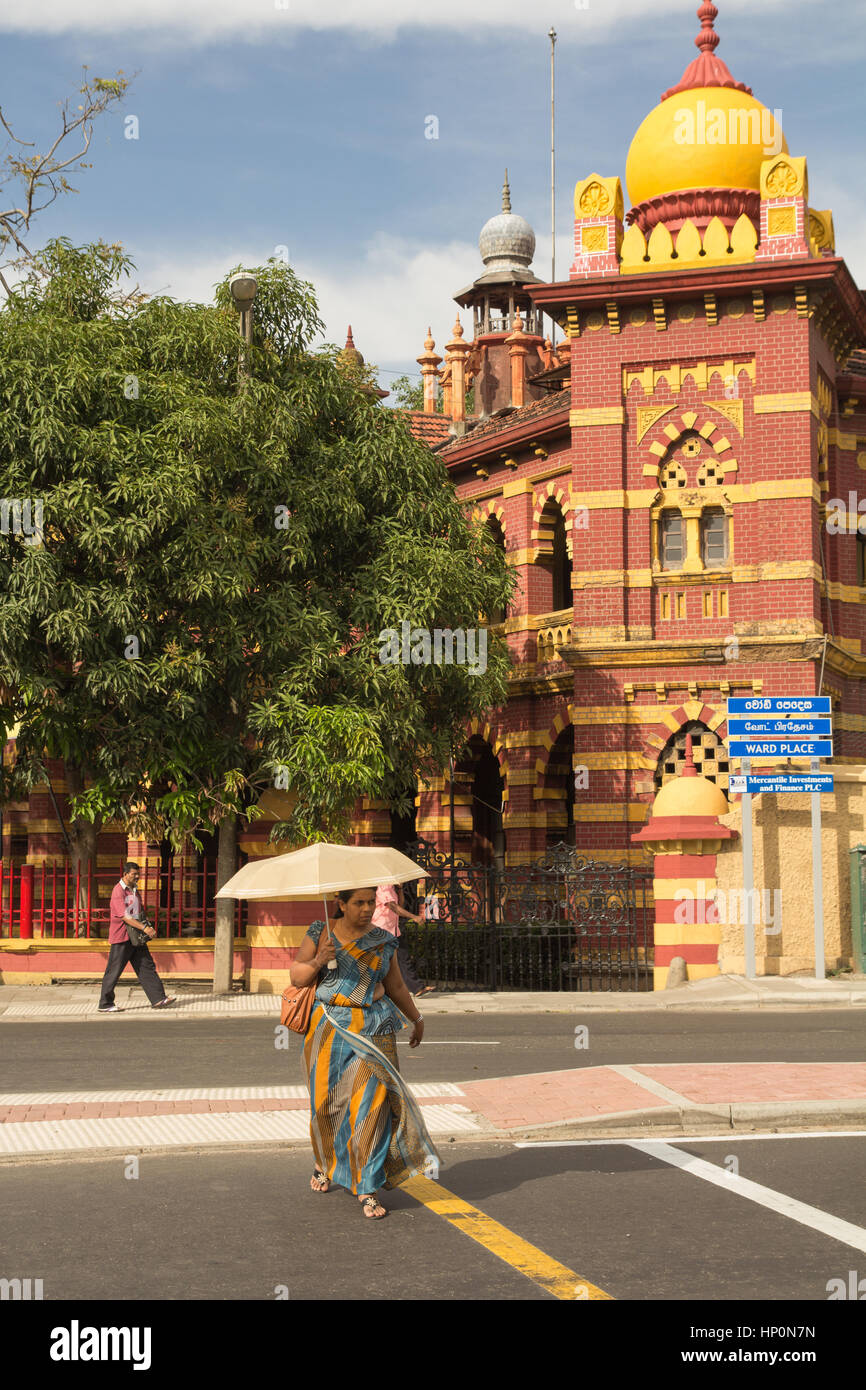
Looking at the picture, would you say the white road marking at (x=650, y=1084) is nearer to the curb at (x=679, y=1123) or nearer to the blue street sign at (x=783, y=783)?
the curb at (x=679, y=1123)

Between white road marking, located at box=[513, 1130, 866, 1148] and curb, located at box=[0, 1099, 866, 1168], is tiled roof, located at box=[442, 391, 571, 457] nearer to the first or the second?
curb, located at box=[0, 1099, 866, 1168]

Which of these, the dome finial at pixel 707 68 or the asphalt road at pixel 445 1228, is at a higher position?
the dome finial at pixel 707 68

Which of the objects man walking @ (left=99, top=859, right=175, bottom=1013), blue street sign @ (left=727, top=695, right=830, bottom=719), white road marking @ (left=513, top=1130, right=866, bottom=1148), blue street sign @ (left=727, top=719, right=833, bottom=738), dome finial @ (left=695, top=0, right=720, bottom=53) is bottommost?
white road marking @ (left=513, top=1130, right=866, bottom=1148)

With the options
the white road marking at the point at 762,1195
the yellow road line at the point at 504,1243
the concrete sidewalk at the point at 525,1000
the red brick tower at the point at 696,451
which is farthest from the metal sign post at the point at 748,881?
the yellow road line at the point at 504,1243

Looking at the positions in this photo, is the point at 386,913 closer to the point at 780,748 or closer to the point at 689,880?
the point at 689,880

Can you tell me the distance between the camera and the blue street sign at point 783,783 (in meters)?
20.3

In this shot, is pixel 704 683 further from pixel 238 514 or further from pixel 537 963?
pixel 238 514

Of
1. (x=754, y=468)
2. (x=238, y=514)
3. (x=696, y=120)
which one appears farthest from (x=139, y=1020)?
(x=696, y=120)

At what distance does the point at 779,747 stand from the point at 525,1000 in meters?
4.80

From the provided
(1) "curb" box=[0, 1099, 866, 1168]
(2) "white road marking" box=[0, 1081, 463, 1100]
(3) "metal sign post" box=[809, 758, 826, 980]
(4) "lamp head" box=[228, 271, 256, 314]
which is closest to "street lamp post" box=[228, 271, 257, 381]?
(4) "lamp head" box=[228, 271, 256, 314]

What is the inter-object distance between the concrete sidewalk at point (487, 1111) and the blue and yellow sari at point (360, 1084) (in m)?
1.65

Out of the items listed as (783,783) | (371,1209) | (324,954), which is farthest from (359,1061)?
(783,783)

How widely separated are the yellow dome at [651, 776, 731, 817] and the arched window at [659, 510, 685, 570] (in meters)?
5.62

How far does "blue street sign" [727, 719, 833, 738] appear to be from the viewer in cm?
2036
